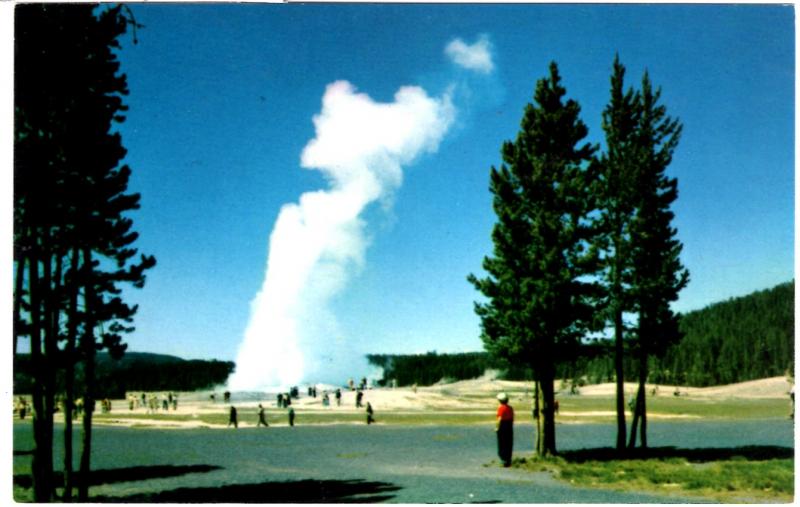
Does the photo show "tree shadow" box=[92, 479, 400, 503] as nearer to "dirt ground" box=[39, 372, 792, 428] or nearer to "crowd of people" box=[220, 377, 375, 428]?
"crowd of people" box=[220, 377, 375, 428]

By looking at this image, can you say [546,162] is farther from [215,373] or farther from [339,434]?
[215,373]

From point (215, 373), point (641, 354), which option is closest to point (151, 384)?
point (215, 373)

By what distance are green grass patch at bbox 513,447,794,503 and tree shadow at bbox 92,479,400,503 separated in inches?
218

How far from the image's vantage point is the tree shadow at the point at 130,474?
1919 cm

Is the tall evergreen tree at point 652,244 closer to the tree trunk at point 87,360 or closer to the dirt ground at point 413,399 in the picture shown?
the tree trunk at point 87,360

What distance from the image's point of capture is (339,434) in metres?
37.3

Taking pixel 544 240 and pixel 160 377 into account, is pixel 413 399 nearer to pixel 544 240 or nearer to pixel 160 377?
pixel 544 240

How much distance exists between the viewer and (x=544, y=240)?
78.9 ft

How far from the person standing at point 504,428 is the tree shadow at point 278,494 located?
12.0 feet

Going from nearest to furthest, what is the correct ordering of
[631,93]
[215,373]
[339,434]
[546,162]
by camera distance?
1. [546,162]
2. [631,93]
3. [339,434]
4. [215,373]

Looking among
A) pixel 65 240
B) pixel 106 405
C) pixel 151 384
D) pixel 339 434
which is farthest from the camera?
pixel 151 384

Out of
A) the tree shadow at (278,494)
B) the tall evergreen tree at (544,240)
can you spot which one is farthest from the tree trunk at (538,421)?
the tree shadow at (278,494)
